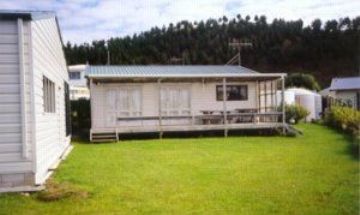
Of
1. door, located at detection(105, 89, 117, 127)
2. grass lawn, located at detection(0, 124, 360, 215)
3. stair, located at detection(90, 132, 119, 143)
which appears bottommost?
grass lawn, located at detection(0, 124, 360, 215)

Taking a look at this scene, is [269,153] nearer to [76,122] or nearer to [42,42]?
[42,42]

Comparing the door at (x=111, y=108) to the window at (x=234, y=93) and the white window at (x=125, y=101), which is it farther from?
the window at (x=234, y=93)

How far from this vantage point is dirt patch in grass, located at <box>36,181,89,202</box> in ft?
23.5

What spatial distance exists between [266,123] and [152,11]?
12.9 metres

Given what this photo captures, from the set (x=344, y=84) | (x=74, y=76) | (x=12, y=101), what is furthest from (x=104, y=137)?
(x=74, y=76)

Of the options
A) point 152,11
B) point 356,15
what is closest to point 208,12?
point 152,11

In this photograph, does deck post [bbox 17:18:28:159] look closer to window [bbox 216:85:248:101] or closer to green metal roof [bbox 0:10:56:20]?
green metal roof [bbox 0:10:56:20]

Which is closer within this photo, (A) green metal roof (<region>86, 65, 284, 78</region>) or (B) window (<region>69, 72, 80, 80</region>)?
(A) green metal roof (<region>86, 65, 284, 78</region>)

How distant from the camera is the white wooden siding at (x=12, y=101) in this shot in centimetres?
774

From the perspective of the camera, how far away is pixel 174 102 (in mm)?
20625

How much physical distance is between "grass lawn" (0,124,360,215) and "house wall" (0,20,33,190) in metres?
0.60

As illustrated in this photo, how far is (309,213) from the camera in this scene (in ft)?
20.1

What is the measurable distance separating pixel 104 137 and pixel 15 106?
34.1 ft

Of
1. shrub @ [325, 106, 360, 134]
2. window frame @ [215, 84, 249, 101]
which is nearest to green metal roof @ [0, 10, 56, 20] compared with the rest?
shrub @ [325, 106, 360, 134]
